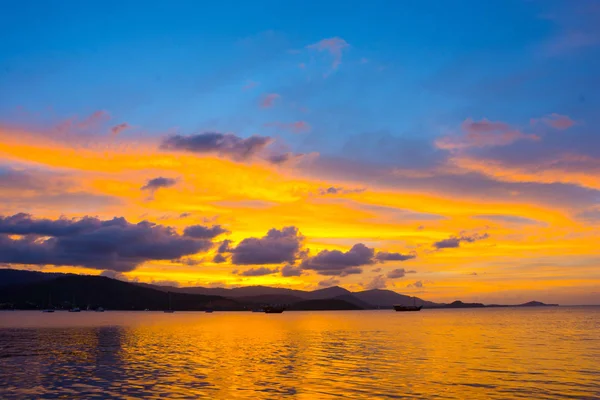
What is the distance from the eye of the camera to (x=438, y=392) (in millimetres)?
50844

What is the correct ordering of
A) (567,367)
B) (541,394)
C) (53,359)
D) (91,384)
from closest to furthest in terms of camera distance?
(541,394) → (91,384) → (567,367) → (53,359)

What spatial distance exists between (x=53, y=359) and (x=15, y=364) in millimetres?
6930

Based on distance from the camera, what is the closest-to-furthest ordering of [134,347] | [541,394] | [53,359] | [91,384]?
[541,394]
[91,384]
[53,359]
[134,347]

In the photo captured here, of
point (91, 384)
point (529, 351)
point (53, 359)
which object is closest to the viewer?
point (91, 384)

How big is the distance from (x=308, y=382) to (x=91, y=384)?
22.0 metres

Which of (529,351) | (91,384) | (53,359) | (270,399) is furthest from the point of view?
(529,351)

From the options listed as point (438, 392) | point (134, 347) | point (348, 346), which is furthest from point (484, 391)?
point (134, 347)

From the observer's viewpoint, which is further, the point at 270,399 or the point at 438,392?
the point at 438,392

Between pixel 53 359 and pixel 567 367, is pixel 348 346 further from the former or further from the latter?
pixel 53 359

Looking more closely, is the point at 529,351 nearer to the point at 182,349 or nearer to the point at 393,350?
the point at 393,350

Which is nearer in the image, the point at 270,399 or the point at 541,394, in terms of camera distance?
the point at 270,399

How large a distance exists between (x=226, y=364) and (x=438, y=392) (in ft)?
105

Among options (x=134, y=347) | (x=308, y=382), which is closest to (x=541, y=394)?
(x=308, y=382)

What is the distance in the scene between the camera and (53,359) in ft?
254
